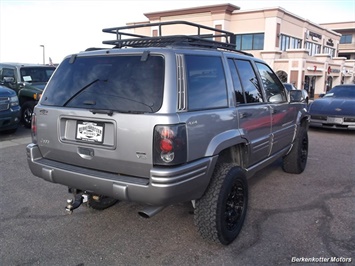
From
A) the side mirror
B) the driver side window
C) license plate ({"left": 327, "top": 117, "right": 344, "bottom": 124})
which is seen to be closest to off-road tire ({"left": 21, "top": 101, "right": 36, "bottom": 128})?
the driver side window

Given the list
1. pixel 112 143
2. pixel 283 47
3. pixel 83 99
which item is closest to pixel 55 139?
pixel 83 99

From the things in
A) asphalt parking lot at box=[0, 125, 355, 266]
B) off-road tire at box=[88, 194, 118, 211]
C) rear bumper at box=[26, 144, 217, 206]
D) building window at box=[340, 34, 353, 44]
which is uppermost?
building window at box=[340, 34, 353, 44]

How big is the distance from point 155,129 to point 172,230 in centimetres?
142

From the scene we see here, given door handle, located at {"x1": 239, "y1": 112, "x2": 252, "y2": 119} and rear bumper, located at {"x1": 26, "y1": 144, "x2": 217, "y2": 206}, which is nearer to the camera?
rear bumper, located at {"x1": 26, "y1": 144, "x2": 217, "y2": 206}

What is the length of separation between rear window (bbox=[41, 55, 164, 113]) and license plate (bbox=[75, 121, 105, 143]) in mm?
152

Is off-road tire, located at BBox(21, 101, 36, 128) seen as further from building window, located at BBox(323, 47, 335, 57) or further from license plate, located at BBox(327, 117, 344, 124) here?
building window, located at BBox(323, 47, 335, 57)

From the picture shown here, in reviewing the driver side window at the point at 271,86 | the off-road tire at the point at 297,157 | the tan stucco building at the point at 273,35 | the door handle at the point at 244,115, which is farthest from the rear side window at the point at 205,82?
the tan stucco building at the point at 273,35

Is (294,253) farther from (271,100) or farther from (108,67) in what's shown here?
(108,67)

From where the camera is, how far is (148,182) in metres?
2.68

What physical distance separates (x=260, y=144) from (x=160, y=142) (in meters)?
1.76

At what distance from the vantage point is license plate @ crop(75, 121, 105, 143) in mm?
2904

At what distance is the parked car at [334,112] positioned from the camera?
933 centimetres

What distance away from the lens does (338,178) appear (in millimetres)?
5418

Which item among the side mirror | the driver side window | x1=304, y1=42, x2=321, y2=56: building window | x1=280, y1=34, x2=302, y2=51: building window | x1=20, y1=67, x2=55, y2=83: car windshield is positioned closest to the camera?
the driver side window
